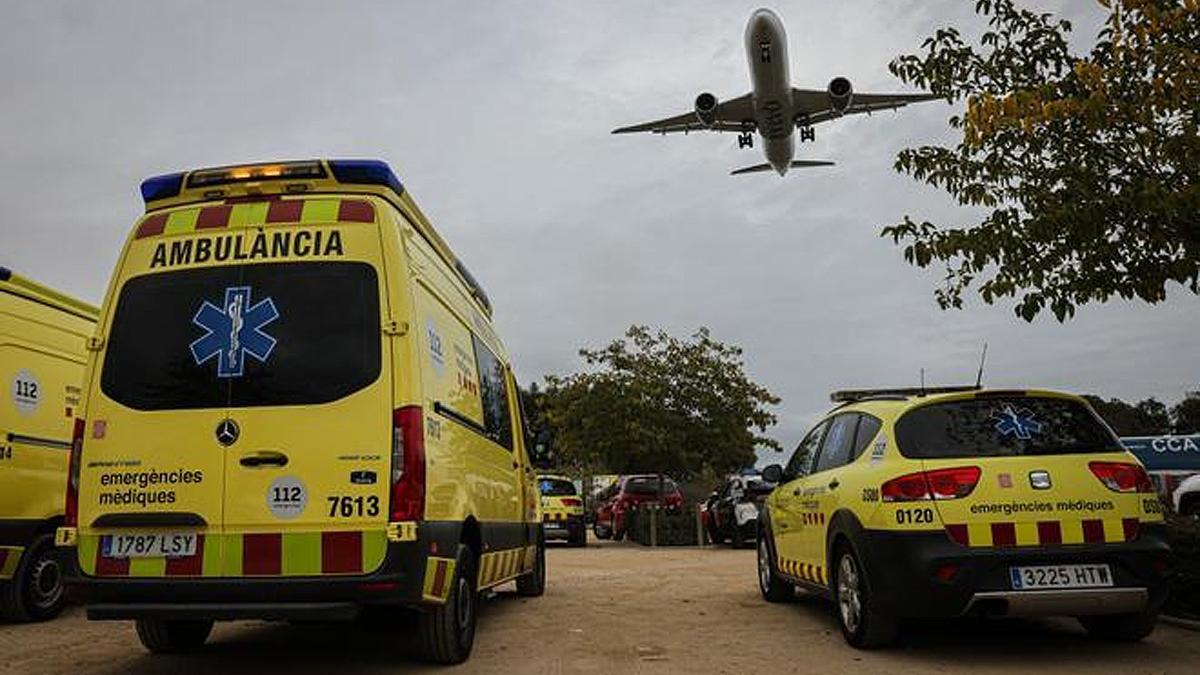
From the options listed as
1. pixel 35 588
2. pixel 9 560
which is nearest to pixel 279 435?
pixel 9 560

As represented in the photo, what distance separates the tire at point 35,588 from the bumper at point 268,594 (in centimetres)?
331

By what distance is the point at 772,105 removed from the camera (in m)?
25.6

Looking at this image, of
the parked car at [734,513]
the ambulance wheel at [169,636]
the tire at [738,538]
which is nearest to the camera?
the ambulance wheel at [169,636]

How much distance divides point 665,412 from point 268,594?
21585mm

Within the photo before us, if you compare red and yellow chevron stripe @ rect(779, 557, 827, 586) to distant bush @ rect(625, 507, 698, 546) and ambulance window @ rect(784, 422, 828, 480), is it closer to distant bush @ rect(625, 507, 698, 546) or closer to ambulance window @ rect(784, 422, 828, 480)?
ambulance window @ rect(784, 422, 828, 480)

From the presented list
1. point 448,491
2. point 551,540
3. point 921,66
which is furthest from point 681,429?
point 448,491

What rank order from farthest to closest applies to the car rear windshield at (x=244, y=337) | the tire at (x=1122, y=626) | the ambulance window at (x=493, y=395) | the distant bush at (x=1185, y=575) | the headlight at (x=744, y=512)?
1. the headlight at (x=744, y=512)
2. the ambulance window at (x=493, y=395)
3. the distant bush at (x=1185, y=575)
4. the tire at (x=1122, y=626)
5. the car rear windshield at (x=244, y=337)

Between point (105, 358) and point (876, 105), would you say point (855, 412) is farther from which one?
point (876, 105)

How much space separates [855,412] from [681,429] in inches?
750

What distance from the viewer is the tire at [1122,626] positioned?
20.4 feet

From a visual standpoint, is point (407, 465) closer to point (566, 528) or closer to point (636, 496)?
point (566, 528)

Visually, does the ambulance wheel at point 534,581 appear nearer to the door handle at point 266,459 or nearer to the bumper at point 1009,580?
the bumper at point 1009,580

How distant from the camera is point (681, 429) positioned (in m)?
26.3

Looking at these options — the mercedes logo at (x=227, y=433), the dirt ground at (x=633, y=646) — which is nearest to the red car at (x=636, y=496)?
the dirt ground at (x=633, y=646)
